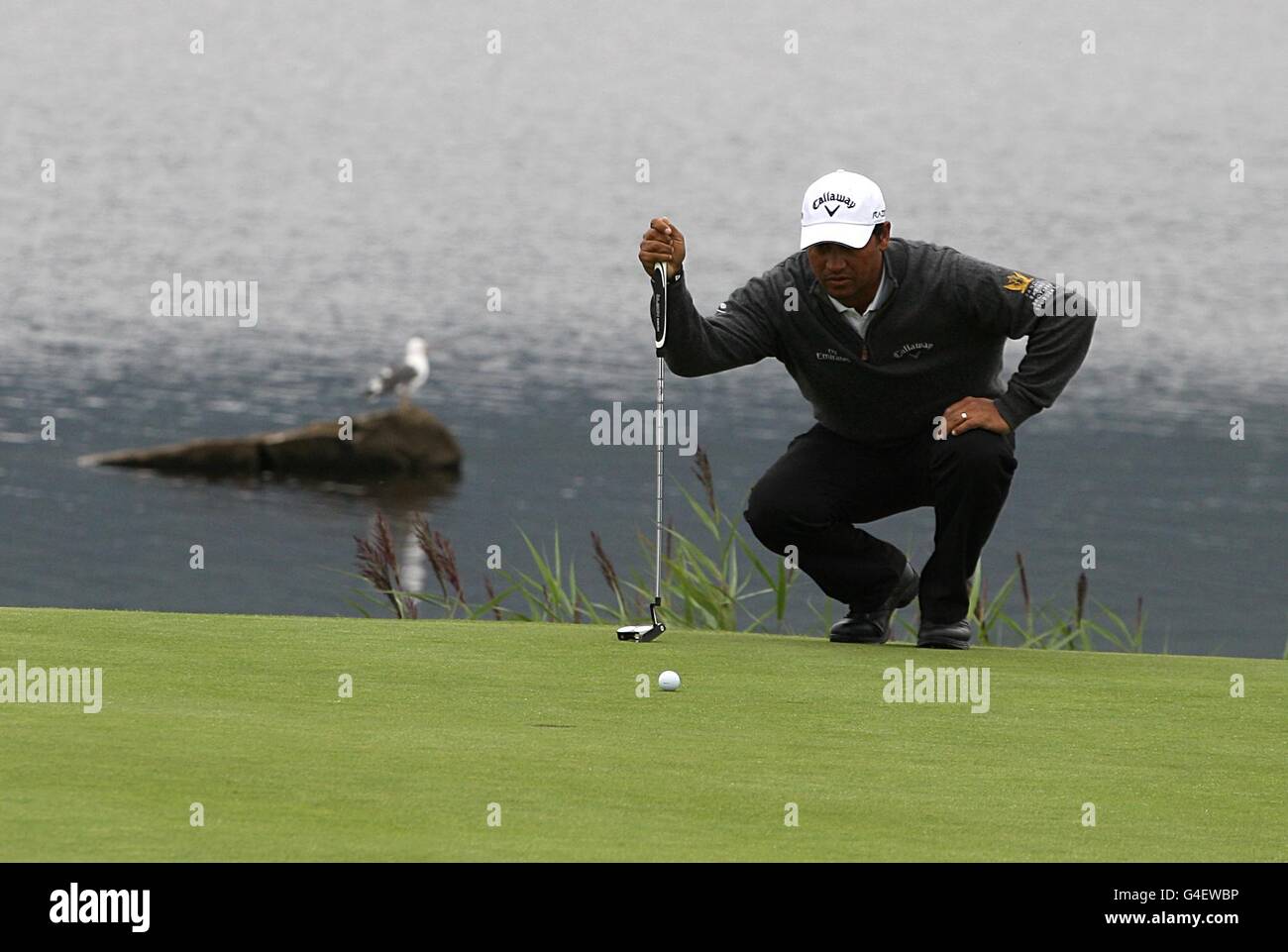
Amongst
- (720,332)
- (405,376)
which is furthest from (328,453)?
(720,332)

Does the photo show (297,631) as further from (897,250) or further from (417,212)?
(417,212)

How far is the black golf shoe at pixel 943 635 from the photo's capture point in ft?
19.7

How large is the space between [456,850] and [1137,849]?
1.10 meters

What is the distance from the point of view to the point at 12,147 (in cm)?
4806

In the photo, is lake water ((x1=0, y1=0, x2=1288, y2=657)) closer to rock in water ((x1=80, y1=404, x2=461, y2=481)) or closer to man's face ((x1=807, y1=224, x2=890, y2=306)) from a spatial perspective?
rock in water ((x1=80, y1=404, x2=461, y2=481))

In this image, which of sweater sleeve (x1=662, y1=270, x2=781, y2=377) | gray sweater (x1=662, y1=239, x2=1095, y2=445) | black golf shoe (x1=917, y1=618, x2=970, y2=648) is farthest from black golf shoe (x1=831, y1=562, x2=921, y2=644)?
sweater sleeve (x1=662, y1=270, x2=781, y2=377)

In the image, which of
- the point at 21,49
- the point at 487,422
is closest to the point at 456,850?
the point at 487,422

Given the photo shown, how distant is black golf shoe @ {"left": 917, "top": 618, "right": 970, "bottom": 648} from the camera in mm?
6008

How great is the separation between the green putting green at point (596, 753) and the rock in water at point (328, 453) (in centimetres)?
1484

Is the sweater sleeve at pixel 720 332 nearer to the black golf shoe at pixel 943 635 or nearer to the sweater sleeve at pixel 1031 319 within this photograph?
the sweater sleeve at pixel 1031 319

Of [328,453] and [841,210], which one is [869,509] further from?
[328,453]

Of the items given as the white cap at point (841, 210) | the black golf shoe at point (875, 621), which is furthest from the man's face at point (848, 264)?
the black golf shoe at point (875, 621)

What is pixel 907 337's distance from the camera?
5.92 m

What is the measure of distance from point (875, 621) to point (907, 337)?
3.10ft
